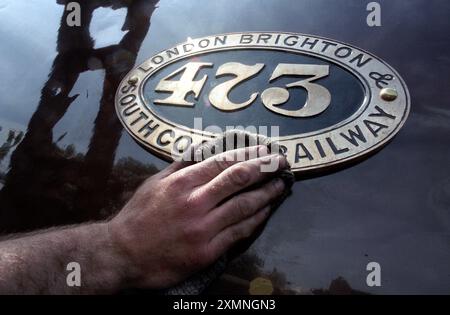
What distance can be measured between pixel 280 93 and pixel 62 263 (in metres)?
0.77

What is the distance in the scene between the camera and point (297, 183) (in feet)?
4.50

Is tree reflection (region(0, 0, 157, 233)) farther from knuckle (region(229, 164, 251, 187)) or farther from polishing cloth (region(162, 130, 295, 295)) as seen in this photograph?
knuckle (region(229, 164, 251, 187))

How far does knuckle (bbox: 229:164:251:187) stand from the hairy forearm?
35 centimetres

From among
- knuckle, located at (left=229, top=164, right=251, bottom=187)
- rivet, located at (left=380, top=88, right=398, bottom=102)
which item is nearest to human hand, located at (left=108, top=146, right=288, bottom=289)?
knuckle, located at (left=229, top=164, right=251, bottom=187)

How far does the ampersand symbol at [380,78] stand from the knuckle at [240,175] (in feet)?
1.70

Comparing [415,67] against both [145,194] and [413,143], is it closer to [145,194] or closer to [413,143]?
[413,143]

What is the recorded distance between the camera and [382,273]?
46.5 inches

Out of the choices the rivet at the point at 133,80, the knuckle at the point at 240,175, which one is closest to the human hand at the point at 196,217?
the knuckle at the point at 240,175

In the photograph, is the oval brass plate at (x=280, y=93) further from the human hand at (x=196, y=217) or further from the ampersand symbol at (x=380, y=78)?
the human hand at (x=196, y=217)

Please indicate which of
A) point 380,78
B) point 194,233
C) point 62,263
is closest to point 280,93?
point 380,78

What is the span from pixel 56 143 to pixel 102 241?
491 millimetres

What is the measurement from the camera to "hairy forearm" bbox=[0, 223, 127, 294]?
51.0 inches

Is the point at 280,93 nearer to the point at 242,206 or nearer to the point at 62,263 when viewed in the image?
the point at 242,206

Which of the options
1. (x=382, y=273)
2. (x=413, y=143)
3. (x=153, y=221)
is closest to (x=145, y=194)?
(x=153, y=221)
